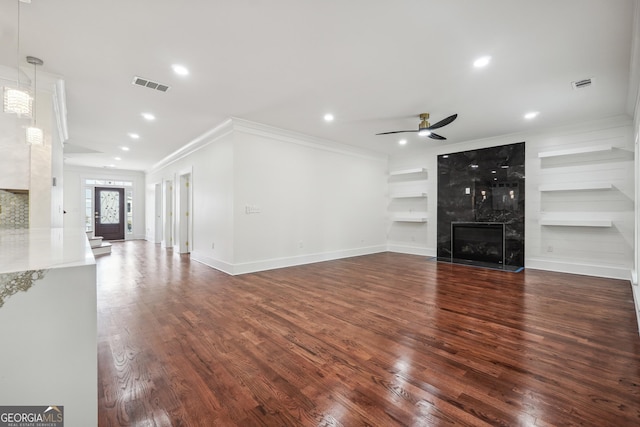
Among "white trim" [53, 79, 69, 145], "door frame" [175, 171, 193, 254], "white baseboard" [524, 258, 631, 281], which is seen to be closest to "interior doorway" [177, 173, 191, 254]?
"door frame" [175, 171, 193, 254]

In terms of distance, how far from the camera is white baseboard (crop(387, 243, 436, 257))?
272 inches

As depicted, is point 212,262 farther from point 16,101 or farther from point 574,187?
point 574,187

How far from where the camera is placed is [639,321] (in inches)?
103

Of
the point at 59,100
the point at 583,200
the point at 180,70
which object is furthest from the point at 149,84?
the point at 583,200

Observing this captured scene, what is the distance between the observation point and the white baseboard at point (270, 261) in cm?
486

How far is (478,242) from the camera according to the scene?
601 cm

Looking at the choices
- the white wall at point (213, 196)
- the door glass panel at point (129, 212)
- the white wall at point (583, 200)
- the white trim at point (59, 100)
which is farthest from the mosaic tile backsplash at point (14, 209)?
the door glass panel at point (129, 212)

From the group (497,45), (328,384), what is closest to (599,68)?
(497,45)

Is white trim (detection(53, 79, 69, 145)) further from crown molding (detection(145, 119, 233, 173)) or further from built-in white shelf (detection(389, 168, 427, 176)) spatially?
built-in white shelf (detection(389, 168, 427, 176))

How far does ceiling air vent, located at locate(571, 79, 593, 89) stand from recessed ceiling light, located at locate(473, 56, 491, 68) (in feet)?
4.77

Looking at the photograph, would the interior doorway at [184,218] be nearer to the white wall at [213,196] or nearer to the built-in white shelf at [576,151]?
the white wall at [213,196]

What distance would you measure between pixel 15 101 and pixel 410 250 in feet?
24.1

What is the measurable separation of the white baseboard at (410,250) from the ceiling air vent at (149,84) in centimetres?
636

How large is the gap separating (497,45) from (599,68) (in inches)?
58.0
